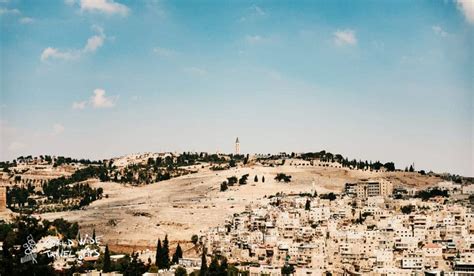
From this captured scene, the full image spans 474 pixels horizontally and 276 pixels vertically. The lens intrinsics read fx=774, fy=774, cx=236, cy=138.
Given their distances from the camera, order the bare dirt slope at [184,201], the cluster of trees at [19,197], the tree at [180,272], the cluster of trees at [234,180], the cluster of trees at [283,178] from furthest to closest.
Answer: the cluster of trees at [283,178]
the cluster of trees at [234,180]
the cluster of trees at [19,197]
the bare dirt slope at [184,201]
the tree at [180,272]

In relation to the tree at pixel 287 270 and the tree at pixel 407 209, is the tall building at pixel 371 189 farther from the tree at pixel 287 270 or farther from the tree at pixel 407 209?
the tree at pixel 287 270

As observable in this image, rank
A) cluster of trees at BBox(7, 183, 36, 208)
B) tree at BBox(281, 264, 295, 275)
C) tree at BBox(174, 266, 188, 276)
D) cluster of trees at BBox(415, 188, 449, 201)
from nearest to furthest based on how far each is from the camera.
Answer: tree at BBox(174, 266, 188, 276) < tree at BBox(281, 264, 295, 275) < cluster of trees at BBox(415, 188, 449, 201) < cluster of trees at BBox(7, 183, 36, 208)

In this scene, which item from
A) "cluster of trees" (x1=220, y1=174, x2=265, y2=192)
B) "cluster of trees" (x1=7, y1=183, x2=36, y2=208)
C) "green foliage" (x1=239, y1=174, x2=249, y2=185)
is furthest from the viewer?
"green foliage" (x1=239, y1=174, x2=249, y2=185)

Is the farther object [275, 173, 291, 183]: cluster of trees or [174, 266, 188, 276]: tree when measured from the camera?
[275, 173, 291, 183]: cluster of trees

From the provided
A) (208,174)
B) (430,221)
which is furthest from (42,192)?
(430,221)

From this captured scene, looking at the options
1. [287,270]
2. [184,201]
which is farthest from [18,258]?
[184,201]

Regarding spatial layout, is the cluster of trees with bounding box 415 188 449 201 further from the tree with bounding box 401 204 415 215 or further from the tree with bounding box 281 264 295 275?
the tree with bounding box 281 264 295 275

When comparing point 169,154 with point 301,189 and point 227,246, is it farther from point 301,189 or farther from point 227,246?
point 227,246

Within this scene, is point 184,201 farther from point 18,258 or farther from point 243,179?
point 18,258

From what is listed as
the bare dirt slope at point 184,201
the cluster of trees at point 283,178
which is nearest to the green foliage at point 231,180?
the bare dirt slope at point 184,201

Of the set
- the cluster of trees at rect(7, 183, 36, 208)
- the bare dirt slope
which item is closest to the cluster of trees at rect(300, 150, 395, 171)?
the bare dirt slope
